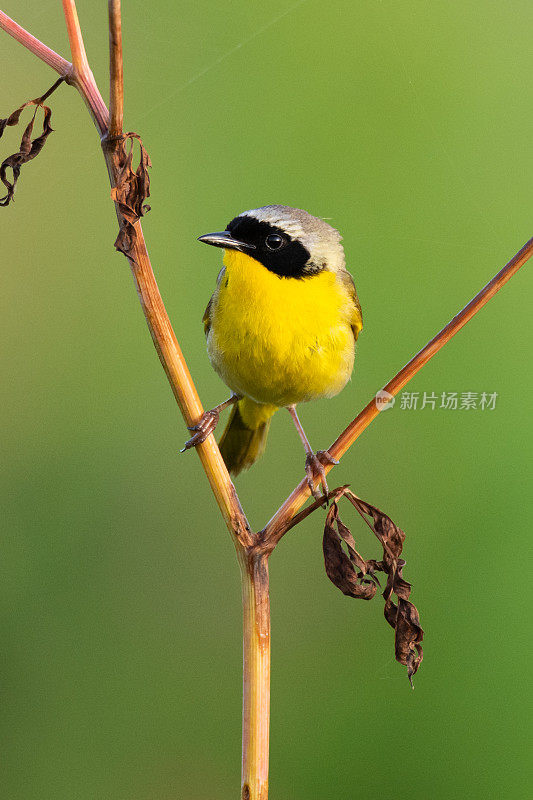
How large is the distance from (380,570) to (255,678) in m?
0.14

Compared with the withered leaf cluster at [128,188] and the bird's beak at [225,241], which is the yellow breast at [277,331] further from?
the withered leaf cluster at [128,188]

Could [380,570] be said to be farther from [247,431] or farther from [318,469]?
[247,431]

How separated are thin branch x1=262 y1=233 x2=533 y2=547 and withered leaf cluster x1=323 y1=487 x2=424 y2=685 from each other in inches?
1.6

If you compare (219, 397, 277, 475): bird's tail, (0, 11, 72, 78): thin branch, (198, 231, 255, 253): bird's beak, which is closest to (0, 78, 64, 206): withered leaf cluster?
(0, 11, 72, 78): thin branch

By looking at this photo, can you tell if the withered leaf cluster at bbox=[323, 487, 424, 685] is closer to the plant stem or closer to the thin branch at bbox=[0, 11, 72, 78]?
the plant stem

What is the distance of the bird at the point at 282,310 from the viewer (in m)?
1.12

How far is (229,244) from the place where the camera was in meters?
1.06

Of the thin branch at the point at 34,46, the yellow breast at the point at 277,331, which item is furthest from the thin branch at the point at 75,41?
the yellow breast at the point at 277,331

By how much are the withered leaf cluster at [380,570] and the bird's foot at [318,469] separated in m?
0.03

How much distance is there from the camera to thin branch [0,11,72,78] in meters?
0.60

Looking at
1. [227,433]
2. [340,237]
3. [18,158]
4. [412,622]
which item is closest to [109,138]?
[18,158]

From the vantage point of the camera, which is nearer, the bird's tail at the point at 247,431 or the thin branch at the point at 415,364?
the thin branch at the point at 415,364

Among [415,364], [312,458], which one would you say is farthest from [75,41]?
[312,458]

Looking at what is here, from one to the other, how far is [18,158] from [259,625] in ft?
1.51
